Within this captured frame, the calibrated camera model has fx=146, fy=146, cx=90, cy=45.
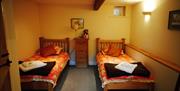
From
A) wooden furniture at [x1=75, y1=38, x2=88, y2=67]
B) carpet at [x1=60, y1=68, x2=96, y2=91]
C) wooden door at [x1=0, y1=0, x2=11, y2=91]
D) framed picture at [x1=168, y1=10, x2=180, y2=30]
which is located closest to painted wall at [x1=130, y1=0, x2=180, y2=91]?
framed picture at [x1=168, y1=10, x2=180, y2=30]

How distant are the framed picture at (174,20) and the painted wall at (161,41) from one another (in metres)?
0.06

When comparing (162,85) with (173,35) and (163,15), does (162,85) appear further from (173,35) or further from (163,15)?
(163,15)

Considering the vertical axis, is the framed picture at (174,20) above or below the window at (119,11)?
below

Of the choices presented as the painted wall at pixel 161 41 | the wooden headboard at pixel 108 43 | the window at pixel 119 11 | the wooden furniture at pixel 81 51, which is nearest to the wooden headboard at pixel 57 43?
the wooden furniture at pixel 81 51

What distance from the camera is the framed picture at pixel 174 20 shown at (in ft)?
6.83

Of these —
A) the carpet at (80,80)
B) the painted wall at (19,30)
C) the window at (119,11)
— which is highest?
the window at (119,11)

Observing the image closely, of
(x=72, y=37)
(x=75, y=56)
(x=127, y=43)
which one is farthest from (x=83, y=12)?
(x=127, y=43)

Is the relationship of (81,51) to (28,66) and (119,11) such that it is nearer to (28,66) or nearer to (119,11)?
(119,11)

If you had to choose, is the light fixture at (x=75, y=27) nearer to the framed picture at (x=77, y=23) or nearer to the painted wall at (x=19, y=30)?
the framed picture at (x=77, y=23)

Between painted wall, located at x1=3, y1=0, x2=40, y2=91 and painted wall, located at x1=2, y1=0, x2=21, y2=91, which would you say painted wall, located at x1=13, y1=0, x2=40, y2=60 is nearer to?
painted wall, located at x1=3, y1=0, x2=40, y2=91

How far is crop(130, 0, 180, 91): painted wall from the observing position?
85.2 inches

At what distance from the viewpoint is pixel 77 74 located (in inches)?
156

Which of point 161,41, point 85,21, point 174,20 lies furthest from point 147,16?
point 85,21

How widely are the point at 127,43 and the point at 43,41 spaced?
2652mm
